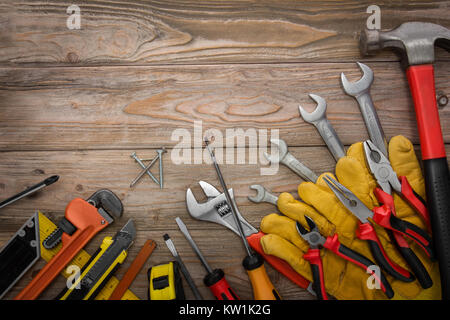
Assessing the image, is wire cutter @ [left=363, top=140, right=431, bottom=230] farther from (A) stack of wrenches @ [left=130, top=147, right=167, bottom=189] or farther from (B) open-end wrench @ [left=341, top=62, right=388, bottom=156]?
(A) stack of wrenches @ [left=130, top=147, right=167, bottom=189]

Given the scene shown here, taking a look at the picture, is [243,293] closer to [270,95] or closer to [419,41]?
[270,95]

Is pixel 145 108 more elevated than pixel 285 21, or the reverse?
pixel 285 21

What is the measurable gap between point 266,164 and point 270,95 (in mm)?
253

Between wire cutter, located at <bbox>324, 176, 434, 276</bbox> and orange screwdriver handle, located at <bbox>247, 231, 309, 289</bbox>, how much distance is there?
258 millimetres

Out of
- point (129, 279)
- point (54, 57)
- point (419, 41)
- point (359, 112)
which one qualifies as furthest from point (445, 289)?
point (54, 57)

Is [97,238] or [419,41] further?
[97,238]

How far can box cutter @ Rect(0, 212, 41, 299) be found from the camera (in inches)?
42.4

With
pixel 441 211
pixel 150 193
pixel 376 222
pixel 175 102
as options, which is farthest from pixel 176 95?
Result: pixel 441 211

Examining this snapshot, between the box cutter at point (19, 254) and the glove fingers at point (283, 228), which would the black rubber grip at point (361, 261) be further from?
the box cutter at point (19, 254)

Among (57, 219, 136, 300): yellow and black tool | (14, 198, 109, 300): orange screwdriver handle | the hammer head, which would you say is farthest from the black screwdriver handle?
(14, 198, 109, 300): orange screwdriver handle

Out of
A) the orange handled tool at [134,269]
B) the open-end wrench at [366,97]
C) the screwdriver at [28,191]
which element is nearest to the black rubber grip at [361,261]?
the open-end wrench at [366,97]

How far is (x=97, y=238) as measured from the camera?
1.13 m

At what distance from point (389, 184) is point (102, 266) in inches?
39.3

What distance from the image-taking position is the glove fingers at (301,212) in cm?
105
